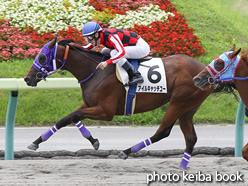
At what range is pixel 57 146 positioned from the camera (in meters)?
6.35

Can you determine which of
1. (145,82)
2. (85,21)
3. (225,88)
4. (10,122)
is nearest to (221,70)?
(225,88)

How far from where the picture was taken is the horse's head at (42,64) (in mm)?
4617

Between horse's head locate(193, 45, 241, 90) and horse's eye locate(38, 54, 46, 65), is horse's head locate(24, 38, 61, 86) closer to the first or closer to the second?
horse's eye locate(38, 54, 46, 65)

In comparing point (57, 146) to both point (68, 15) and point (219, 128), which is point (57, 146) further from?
point (68, 15)

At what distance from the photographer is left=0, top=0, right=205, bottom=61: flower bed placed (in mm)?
9500

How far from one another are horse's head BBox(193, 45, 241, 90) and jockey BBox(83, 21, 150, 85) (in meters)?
0.79

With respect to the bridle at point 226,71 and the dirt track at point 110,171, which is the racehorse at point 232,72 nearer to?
the bridle at point 226,71

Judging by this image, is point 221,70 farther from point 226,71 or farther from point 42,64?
point 42,64

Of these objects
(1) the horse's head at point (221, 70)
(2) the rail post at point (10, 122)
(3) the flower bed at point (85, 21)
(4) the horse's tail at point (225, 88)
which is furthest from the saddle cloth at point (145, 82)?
(3) the flower bed at point (85, 21)

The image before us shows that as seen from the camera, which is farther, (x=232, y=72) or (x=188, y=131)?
(x=188, y=131)

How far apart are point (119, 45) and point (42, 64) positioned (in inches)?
39.2

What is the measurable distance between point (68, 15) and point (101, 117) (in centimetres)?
686

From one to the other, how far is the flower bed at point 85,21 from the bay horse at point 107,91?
4488 mm

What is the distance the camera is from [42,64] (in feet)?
15.2
